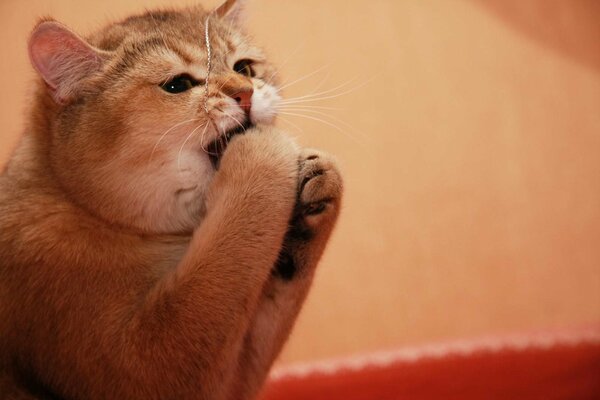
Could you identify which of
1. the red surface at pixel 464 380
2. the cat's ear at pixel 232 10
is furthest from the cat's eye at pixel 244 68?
the red surface at pixel 464 380

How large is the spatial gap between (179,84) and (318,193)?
259 mm

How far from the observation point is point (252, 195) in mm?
889

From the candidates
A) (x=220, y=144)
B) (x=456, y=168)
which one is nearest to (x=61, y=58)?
(x=220, y=144)

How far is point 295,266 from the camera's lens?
96 centimetres

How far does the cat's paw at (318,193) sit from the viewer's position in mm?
932

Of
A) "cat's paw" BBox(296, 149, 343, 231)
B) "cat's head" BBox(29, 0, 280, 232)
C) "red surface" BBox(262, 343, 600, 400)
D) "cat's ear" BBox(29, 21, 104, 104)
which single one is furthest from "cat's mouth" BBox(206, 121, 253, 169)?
"red surface" BBox(262, 343, 600, 400)

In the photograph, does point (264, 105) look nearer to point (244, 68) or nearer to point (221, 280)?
point (244, 68)

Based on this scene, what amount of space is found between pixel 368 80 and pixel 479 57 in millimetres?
417

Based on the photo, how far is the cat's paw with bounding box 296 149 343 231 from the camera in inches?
36.7

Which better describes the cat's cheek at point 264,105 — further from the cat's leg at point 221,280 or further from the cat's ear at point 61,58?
the cat's ear at point 61,58

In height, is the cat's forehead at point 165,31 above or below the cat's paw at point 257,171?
above

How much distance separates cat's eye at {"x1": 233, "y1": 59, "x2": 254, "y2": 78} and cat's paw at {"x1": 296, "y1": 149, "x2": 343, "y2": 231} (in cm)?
20

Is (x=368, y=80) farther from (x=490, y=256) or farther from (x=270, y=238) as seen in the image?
(x=270, y=238)

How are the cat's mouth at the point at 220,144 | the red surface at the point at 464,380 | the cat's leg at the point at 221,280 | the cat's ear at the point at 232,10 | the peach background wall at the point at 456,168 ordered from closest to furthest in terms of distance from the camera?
the cat's leg at the point at 221,280 → the cat's mouth at the point at 220,144 → the cat's ear at the point at 232,10 → the red surface at the point at 464,380 → the peach background wall at the point at 456,168
